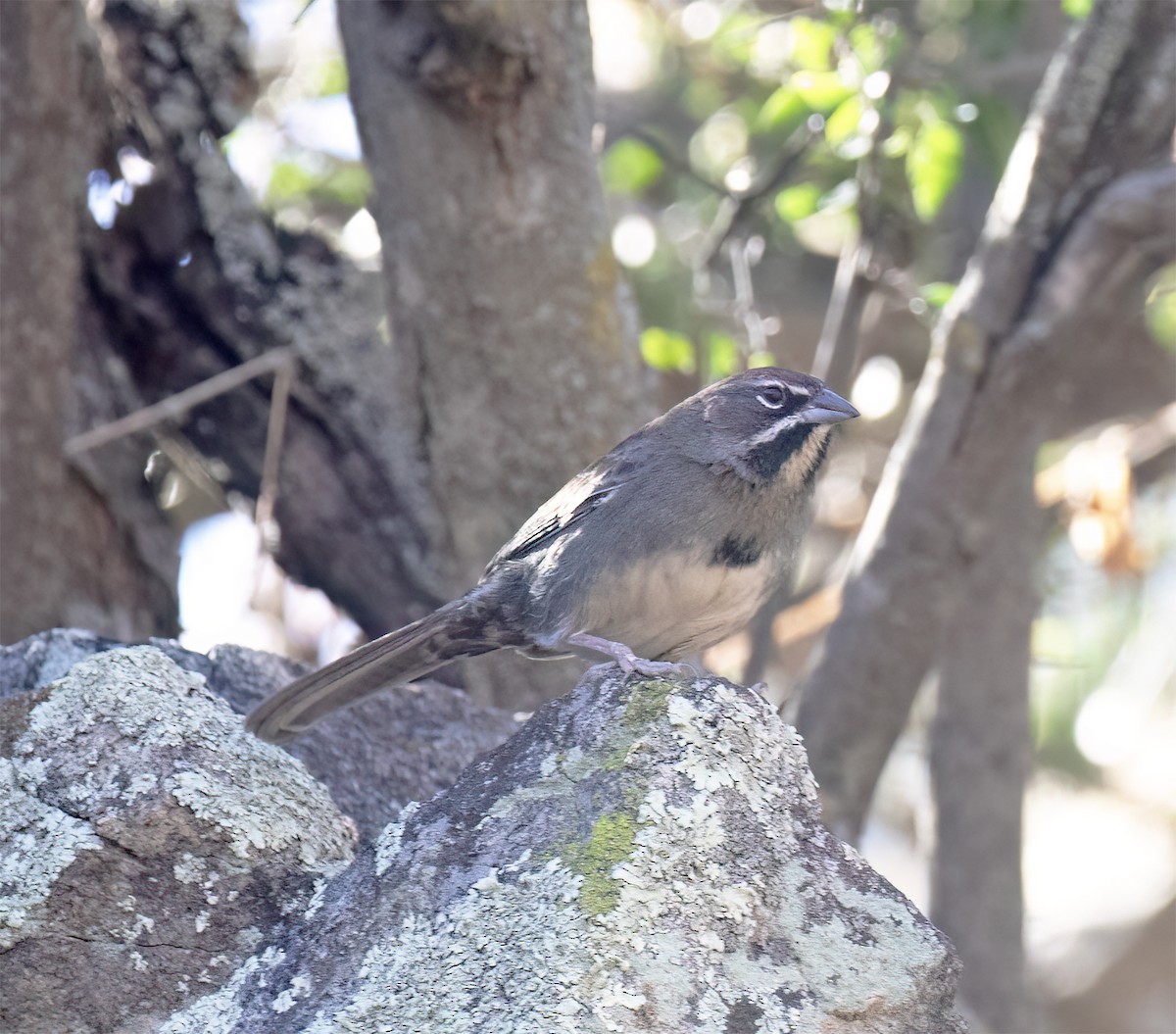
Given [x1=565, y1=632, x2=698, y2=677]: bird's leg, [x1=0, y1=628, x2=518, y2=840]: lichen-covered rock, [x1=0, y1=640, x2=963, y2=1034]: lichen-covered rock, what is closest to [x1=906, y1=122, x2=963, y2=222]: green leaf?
[x1=565, y1=632, x2=698, y2=677]: bird's leg

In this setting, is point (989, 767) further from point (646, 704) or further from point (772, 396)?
point (646, 704)

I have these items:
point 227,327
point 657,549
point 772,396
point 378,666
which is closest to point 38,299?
point 227,327

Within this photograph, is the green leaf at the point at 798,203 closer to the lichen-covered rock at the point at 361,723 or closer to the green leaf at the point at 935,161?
the green leaf at the point at 935,161

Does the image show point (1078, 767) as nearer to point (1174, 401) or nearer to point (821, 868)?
point (1174, 401)

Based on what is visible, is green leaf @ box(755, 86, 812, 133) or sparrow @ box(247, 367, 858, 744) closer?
sparrow @ box(247, 367, 858, 744)

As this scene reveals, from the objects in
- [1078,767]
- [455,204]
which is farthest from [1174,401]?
[455,204]

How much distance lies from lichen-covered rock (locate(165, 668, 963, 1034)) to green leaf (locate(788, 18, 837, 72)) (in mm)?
2938

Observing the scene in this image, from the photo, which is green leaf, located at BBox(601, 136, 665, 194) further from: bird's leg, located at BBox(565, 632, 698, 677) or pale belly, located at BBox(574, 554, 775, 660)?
bird's leg, located at BBox(565, 632, 698, 677)

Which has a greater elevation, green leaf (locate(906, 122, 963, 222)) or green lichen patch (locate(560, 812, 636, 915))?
green leaf (locate(906, 122, 963, 222))

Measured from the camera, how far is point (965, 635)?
4969 millimetres

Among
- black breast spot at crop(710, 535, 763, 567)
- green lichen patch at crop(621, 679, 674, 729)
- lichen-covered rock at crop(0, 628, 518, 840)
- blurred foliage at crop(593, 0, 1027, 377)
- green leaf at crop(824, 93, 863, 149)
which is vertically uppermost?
blurred foliage at crop(593, 0, 1027, 377)

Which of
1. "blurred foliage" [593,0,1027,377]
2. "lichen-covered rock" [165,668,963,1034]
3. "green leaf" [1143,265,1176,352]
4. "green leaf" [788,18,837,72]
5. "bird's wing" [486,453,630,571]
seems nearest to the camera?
"lichen-covered rock" [165,668,963,1034]

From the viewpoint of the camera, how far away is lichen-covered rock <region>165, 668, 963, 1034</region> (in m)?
2.12

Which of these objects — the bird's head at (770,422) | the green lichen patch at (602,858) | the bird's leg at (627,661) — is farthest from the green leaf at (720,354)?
the green lichen patch at (602,858)
